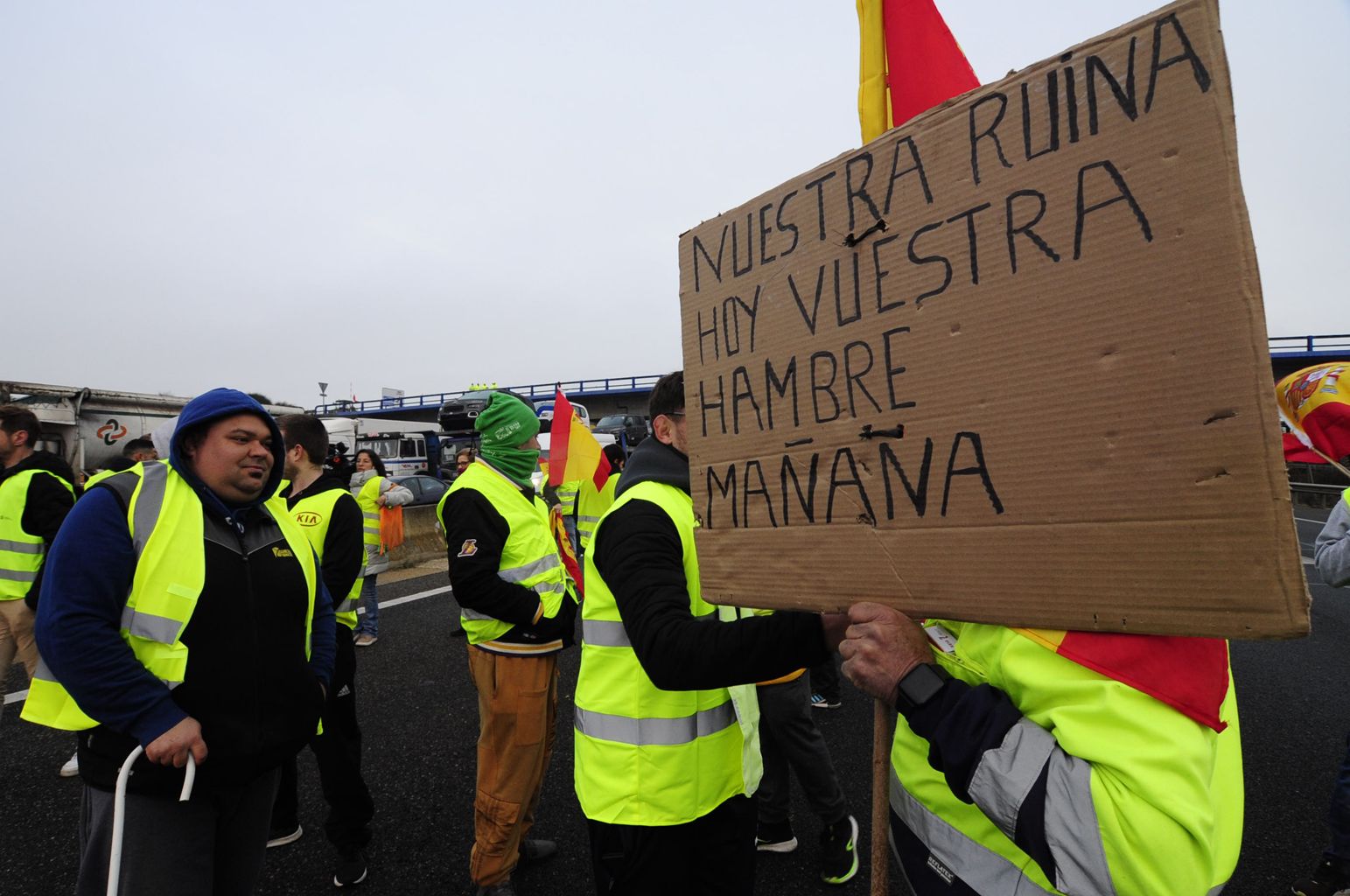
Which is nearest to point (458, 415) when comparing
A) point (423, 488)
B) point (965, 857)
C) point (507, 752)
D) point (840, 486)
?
point (423, 488)

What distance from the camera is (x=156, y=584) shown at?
1.70 metres

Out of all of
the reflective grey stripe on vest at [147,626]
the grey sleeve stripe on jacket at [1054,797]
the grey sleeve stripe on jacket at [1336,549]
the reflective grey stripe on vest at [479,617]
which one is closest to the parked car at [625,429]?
the reflective grey stripe on vest at [479,617]

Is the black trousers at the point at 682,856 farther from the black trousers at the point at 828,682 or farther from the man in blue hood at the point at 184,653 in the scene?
the black trousers at the point at 828,682

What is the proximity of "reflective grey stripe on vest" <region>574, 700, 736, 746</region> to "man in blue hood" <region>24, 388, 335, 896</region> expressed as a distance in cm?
100

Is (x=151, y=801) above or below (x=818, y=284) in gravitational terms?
below

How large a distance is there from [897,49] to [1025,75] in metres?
0.58

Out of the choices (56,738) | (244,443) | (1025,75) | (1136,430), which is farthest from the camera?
(56,738)

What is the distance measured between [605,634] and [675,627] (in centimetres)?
46

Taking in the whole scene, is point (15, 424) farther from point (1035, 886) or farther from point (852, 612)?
point (1035, 886)

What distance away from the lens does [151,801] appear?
1681 millimetres

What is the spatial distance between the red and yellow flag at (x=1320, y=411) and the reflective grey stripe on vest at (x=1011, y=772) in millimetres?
2507

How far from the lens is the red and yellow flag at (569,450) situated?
469 centimetres

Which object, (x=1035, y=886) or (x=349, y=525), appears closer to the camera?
(x=1035, y=886)

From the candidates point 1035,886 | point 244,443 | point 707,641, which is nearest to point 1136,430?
point 1035,886
